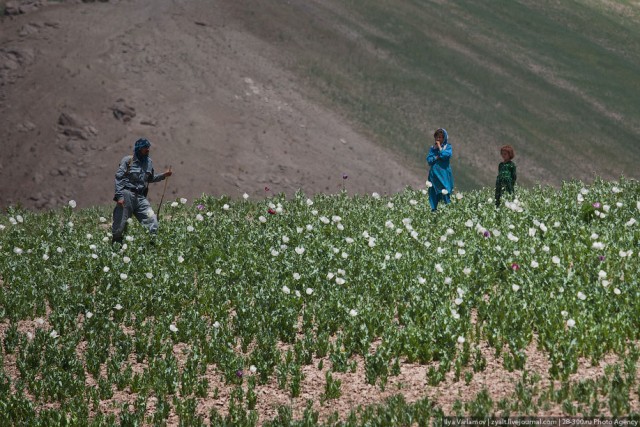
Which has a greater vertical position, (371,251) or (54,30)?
(54,30)

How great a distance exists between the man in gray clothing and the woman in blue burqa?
15.9 feet

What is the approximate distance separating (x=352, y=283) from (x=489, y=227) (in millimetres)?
3015

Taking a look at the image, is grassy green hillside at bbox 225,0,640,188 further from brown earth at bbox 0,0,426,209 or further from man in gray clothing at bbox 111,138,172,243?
man in gray clothing at bbox 111,138,172,243

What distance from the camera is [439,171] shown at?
18500 millimetres

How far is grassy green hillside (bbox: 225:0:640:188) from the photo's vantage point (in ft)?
133

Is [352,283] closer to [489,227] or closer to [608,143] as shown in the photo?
[489,227]

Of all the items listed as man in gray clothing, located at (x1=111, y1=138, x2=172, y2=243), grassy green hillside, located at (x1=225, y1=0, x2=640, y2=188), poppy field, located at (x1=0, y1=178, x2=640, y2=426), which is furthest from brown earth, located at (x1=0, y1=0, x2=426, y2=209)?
poppy field, located at (x1=0, y1=178, x2=640, y2=426)

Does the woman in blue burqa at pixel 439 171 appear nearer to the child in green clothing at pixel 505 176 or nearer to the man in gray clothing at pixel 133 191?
the child in green clothing at pixel 505 176

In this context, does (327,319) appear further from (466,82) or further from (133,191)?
(466,82)

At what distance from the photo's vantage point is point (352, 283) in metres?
14.2

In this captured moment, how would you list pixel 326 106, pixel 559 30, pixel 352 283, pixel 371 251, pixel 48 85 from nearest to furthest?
1. pixel 352 283
2. pixel 371 251
3. pixel 48 85
4. pixel 326 106
5. pixel 559 30

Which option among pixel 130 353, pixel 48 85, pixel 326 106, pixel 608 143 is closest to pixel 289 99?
pixel 326 106

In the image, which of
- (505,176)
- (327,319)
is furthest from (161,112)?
(327,319)

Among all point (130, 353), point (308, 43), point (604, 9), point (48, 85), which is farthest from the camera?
point (604, 9)
